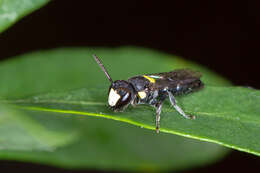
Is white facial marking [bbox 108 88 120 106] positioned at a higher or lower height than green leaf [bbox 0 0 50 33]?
lower

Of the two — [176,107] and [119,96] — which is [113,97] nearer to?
[119,96]

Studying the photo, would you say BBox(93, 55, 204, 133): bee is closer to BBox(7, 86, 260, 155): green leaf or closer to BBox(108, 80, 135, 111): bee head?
BBox(108, 80, 135, 111): bee head

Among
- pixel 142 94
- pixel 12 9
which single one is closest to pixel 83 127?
pixel 142 94

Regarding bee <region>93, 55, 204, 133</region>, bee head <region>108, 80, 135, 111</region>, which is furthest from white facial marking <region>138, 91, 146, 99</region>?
bee head <region>108, 80, 135, 111</region>

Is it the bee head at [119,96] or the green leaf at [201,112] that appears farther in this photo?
the bee head at [119,96]

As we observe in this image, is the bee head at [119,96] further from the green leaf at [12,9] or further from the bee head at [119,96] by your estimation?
the green leaf at [12,9]

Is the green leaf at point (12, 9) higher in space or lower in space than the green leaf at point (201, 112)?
higher

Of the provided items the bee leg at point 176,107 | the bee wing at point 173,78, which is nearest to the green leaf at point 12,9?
the bee leg at point 176,107

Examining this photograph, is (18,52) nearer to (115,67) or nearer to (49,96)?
(115,67)
